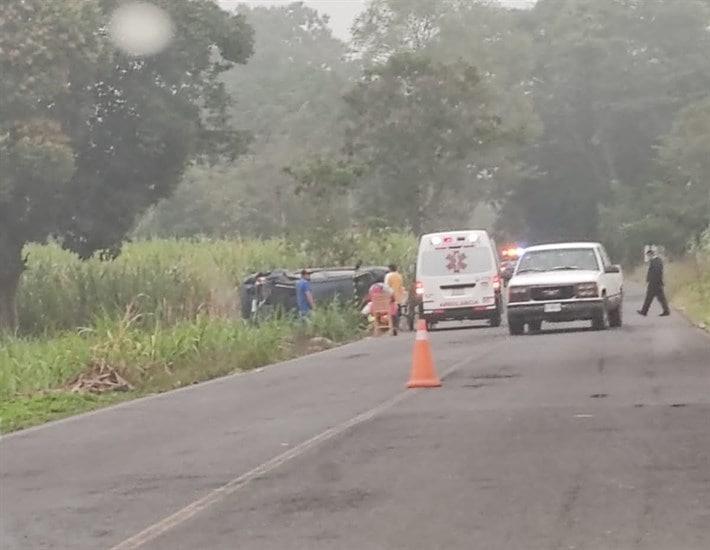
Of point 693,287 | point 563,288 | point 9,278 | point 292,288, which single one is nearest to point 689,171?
point 693,287

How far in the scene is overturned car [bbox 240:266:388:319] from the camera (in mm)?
36312

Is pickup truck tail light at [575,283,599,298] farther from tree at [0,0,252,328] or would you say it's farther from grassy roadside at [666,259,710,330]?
tree at [0,0,252,328]

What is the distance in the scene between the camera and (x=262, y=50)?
143 metres

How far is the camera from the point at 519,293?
32375 millimetres

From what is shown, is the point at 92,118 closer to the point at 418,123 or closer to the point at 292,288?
the point at 292,288

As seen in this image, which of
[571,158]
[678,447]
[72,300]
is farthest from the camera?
[571,158]

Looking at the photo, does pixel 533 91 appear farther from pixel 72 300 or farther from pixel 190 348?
pixel 190 348

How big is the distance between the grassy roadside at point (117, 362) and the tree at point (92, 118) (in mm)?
10226

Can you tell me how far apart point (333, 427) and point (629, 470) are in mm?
4709

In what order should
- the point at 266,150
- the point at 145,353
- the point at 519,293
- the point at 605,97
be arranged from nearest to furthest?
the point at 145,353
the point at 519,293
the point at 266,150
the point at 605,97

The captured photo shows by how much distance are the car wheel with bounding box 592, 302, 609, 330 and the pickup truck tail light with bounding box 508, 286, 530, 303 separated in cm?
146

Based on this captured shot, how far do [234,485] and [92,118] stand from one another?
107ft

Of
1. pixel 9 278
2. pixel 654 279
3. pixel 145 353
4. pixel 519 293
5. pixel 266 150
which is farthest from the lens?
pixel 266 150

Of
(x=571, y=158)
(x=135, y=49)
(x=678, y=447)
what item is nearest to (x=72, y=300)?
(x=135, y=49)
